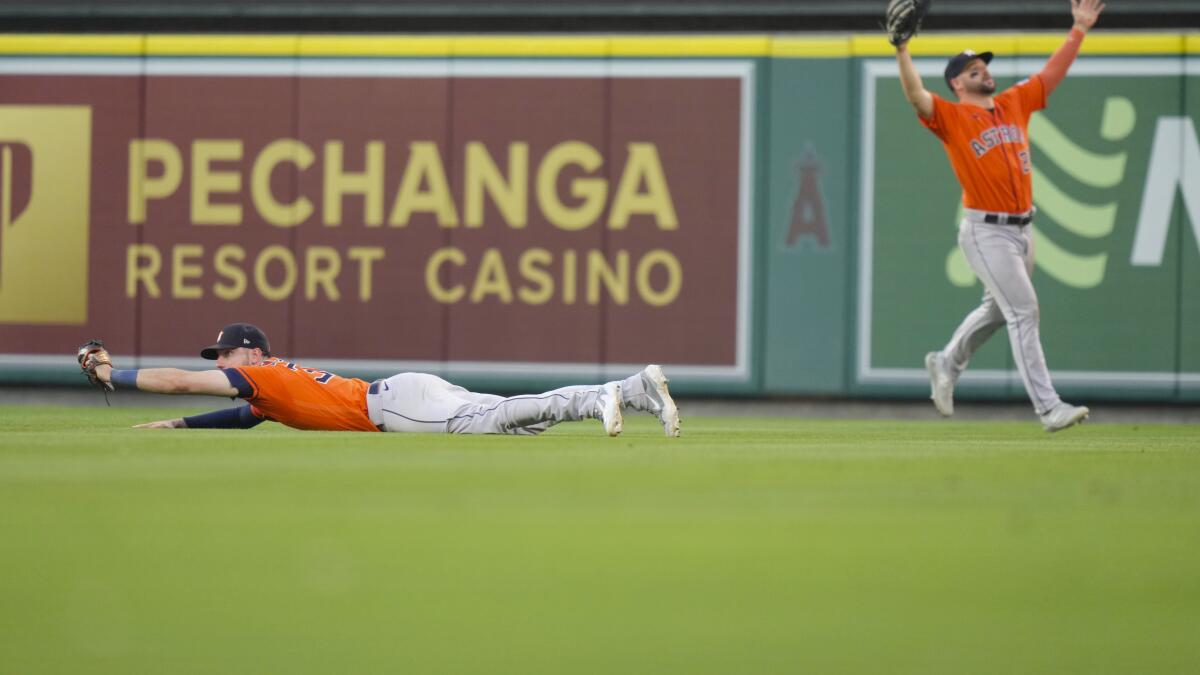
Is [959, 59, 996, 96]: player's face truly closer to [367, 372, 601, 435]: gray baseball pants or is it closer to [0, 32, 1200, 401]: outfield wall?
[367, 372, 601, 435]: gray baseball pants

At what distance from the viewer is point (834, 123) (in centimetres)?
1206

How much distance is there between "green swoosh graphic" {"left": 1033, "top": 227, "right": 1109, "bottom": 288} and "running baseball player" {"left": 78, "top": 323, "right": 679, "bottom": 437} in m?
5.88

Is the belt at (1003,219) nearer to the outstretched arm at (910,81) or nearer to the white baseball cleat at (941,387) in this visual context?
the outstretched arm at (910,81)

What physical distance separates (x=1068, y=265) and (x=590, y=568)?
9.48 metres

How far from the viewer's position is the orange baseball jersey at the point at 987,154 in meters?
7.89

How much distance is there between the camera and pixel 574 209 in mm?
12320

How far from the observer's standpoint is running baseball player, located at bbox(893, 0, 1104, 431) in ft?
25.6

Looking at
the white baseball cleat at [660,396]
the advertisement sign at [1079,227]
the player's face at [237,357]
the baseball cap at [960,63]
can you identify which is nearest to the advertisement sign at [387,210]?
the advertisement sign at [1079,227]

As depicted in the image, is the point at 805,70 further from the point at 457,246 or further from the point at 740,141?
the point at 457,246

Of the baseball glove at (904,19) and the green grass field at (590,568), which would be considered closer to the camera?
the green grass field at (590,568)

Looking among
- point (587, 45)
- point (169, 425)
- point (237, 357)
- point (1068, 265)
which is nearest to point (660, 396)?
point (237, 357)

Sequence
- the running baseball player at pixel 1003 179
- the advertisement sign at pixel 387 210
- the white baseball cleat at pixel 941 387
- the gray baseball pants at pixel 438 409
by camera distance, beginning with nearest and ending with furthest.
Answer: the gray baseball pants at pixel 438 409, the running baseball player at pixel 1003 179, the white baseball cleat at pixel 941 387, the advertisement sign at pixel 387 210

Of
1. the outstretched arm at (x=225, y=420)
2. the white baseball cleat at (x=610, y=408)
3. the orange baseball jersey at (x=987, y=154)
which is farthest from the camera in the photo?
the orange baseball jersey at (x=987, y=154)

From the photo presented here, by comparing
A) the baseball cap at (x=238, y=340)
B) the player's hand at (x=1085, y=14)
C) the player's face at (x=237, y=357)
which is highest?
the player's hand at (x=1085, y=14)
